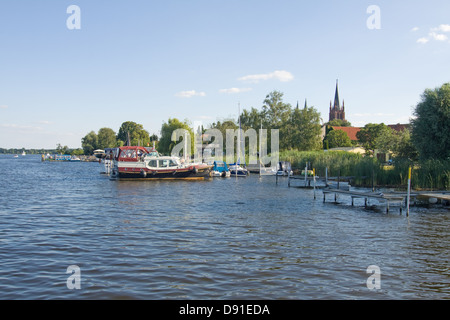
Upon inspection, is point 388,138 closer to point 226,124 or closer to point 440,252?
point 226,124

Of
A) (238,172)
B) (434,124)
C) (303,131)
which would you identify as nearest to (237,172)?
(238,172)

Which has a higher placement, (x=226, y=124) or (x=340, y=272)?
(x=226, y=124)

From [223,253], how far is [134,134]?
157 metres

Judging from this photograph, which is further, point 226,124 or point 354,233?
point 226,124

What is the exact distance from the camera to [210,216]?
2409cm

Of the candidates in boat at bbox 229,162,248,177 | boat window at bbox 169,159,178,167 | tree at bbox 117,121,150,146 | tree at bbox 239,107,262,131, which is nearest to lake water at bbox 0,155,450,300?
boat window at bbox 169,159,178,167

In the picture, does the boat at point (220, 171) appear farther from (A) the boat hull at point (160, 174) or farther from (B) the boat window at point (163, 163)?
(B) the boat window at point (163, 163)

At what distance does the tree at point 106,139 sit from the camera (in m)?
194

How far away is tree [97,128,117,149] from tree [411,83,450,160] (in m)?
172

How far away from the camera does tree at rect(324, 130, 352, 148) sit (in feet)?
384

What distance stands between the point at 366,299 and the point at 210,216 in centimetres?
1447

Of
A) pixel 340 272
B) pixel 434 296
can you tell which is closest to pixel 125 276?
pixel 340 272

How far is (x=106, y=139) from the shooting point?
195875 mm

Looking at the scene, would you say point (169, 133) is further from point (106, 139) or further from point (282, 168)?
point (106, 139)
